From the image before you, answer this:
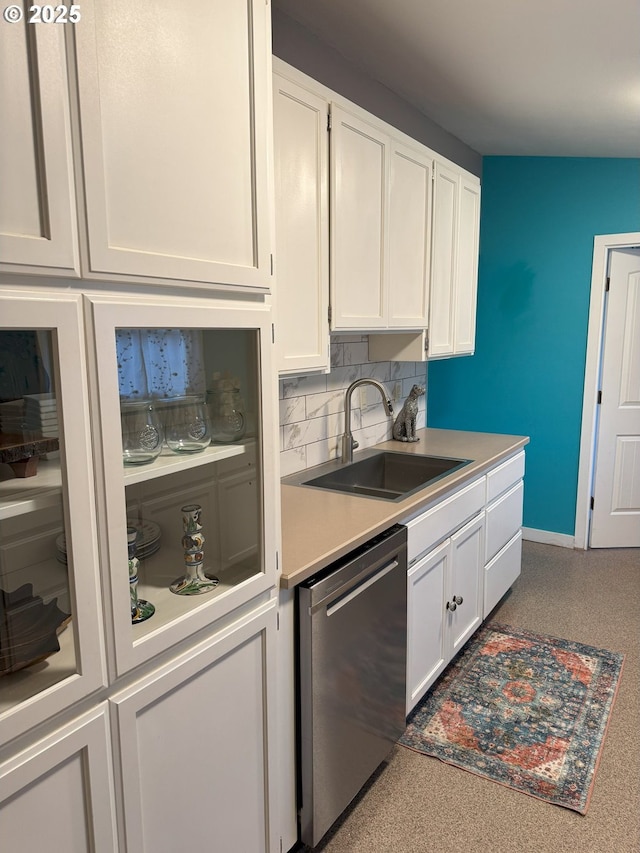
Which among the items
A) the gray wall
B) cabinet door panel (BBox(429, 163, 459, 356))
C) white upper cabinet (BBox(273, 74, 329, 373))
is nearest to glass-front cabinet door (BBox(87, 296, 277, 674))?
white upper cabinet (BBox(273, 74, 329, 373))

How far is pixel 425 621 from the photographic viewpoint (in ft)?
7.48

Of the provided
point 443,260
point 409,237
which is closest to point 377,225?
point 409,237

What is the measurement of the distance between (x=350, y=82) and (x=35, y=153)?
2155 millimetres

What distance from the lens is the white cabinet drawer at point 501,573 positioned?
2.97 meters

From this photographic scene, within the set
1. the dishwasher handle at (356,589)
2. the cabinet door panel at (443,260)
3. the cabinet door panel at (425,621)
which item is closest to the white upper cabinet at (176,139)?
the dishwasher handle at (356,589)

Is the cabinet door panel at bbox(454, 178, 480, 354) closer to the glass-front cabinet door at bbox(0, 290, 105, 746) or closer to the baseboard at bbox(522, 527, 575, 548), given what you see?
the baseboard at bbox(522, 527, 575, 548)

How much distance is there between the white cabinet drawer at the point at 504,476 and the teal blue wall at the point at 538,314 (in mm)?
895

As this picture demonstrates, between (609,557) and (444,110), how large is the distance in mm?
2997

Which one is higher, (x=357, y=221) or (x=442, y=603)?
(x=357, y=221)

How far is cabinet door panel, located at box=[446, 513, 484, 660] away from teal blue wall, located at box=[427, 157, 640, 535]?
1.59 m

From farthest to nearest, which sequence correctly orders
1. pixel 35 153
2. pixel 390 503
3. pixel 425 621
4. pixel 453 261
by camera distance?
1. pixel 453 261
2. pixel 425 621
3. pixel 390 503
4. pixel 35 153

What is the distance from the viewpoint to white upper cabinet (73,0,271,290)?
0.95 meters

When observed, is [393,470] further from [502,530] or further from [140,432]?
[140,432]

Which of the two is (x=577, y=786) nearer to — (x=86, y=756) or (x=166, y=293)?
(x=86, y=756)
